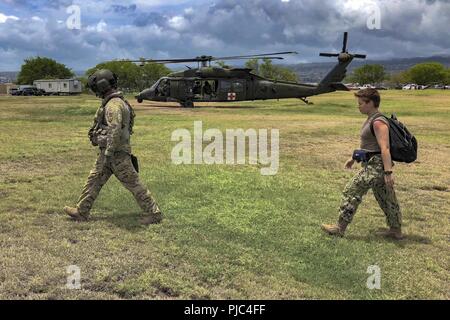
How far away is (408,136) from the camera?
5410mm

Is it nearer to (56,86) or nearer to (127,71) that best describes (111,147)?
(56,86)

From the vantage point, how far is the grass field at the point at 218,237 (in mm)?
4270

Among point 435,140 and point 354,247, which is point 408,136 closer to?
point 354,247

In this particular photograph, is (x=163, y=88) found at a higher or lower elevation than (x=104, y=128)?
higher

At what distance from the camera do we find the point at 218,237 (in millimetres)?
5648

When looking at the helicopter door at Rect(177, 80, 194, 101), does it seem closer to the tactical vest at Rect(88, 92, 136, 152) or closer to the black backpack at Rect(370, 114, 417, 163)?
the tactical vest at Rect(88, 92, 136, 152)

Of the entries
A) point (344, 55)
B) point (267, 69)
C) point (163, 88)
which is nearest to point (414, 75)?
point (267, 69)

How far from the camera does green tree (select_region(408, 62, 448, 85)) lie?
491ft

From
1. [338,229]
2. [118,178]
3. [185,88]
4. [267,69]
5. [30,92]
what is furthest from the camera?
[267,69]

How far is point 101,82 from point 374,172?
3527 millimetres

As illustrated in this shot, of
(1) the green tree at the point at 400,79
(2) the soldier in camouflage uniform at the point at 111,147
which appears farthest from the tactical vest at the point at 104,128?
(1) the green tree at the point at 400,79

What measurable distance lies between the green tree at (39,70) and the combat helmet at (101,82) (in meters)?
110

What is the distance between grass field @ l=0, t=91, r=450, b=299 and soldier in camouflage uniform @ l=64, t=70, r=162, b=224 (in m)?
0.27
